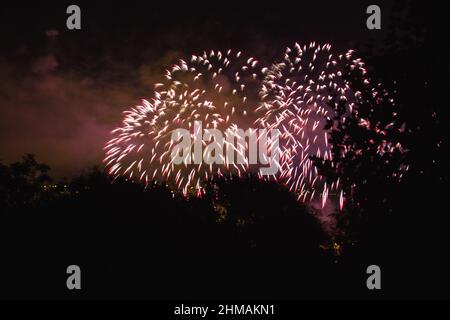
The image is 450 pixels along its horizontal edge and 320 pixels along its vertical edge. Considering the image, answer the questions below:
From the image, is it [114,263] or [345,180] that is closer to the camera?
[345,180]

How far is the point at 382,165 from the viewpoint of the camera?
10430mm

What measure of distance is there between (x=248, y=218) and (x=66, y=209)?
2377 cm

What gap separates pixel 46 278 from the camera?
Answer: 51.4ft

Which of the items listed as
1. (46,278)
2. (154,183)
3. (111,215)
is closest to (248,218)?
(154,183)

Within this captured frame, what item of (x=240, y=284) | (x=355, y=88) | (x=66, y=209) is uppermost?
(x=355, y=88)

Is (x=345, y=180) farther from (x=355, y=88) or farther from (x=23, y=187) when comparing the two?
(x=23, y=187)

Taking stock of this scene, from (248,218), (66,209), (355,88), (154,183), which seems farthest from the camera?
(248,218)

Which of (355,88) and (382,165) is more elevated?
(355,88)

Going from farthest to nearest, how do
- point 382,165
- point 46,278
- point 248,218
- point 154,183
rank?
point 248,218, point 154,183, point 46,278, point 382,165
